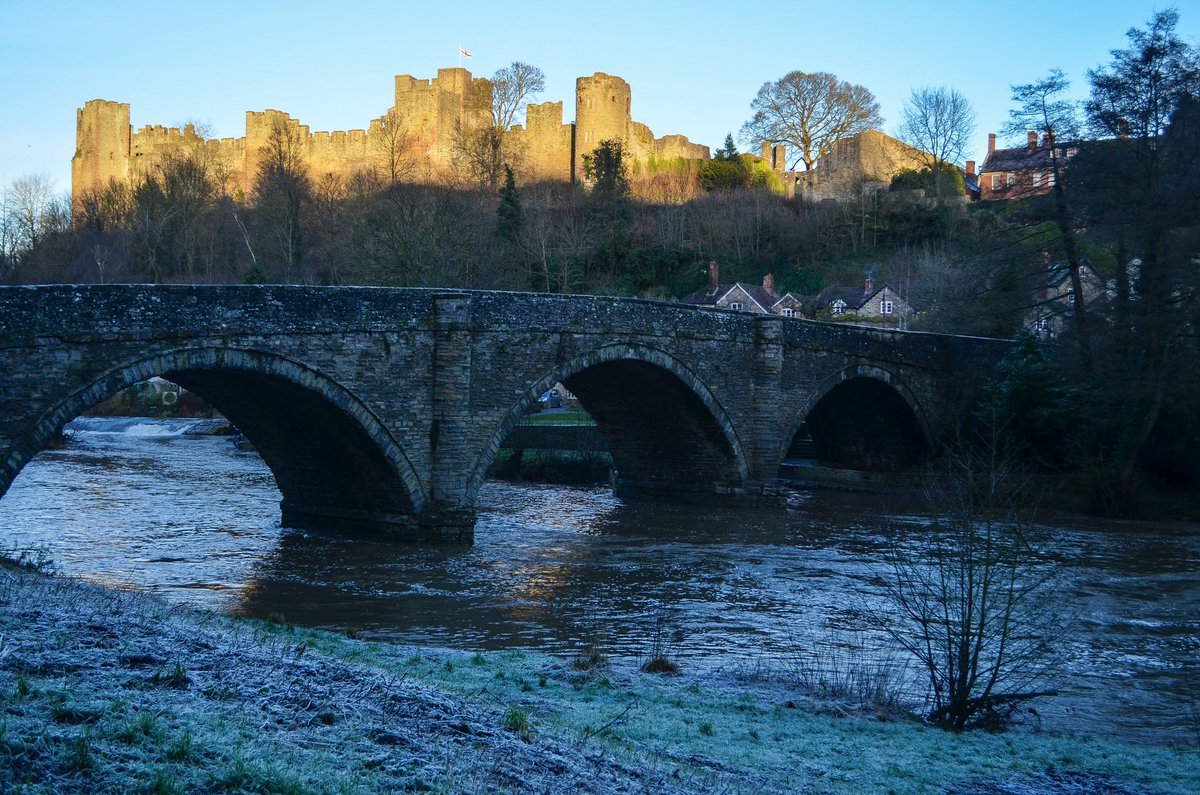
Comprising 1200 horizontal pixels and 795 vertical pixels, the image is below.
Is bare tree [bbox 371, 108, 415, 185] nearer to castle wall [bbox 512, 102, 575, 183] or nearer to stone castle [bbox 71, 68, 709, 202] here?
stone castle [bbox 71, 68, 709, 202]

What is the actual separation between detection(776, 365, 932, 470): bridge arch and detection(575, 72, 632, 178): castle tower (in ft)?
96.0

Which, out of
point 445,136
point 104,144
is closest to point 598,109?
point 445,136

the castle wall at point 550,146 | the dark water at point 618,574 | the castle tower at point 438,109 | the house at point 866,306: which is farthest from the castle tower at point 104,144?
the dark water at point 618,574

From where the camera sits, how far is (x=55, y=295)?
1334 cm

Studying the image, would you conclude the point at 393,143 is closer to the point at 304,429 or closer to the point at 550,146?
the point at 550,146

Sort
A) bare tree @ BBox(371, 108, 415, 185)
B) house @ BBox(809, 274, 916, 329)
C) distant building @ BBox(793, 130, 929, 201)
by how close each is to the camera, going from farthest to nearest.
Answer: bare tree @ BBox(371, 108, 415, 185) → distant building @ BBox(793, 130, 929, 201) → house @ BBox(809, 274, 916, 329)

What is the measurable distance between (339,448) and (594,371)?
259 inches

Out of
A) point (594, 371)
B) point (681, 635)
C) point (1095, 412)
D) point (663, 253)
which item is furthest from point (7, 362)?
point (663, 253)

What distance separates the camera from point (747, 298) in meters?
46.2

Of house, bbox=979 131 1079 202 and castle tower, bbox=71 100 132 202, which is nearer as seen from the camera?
house, bbox=979 131 1079 202

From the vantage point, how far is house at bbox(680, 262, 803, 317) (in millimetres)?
45875

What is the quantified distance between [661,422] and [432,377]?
8115 millimetres

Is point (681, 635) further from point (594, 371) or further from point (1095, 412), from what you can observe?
point (1095, 412)

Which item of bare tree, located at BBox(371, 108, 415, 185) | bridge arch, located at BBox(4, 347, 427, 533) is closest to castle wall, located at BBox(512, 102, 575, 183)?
bare tree, located at BBox(371, 108, 415, 185)
